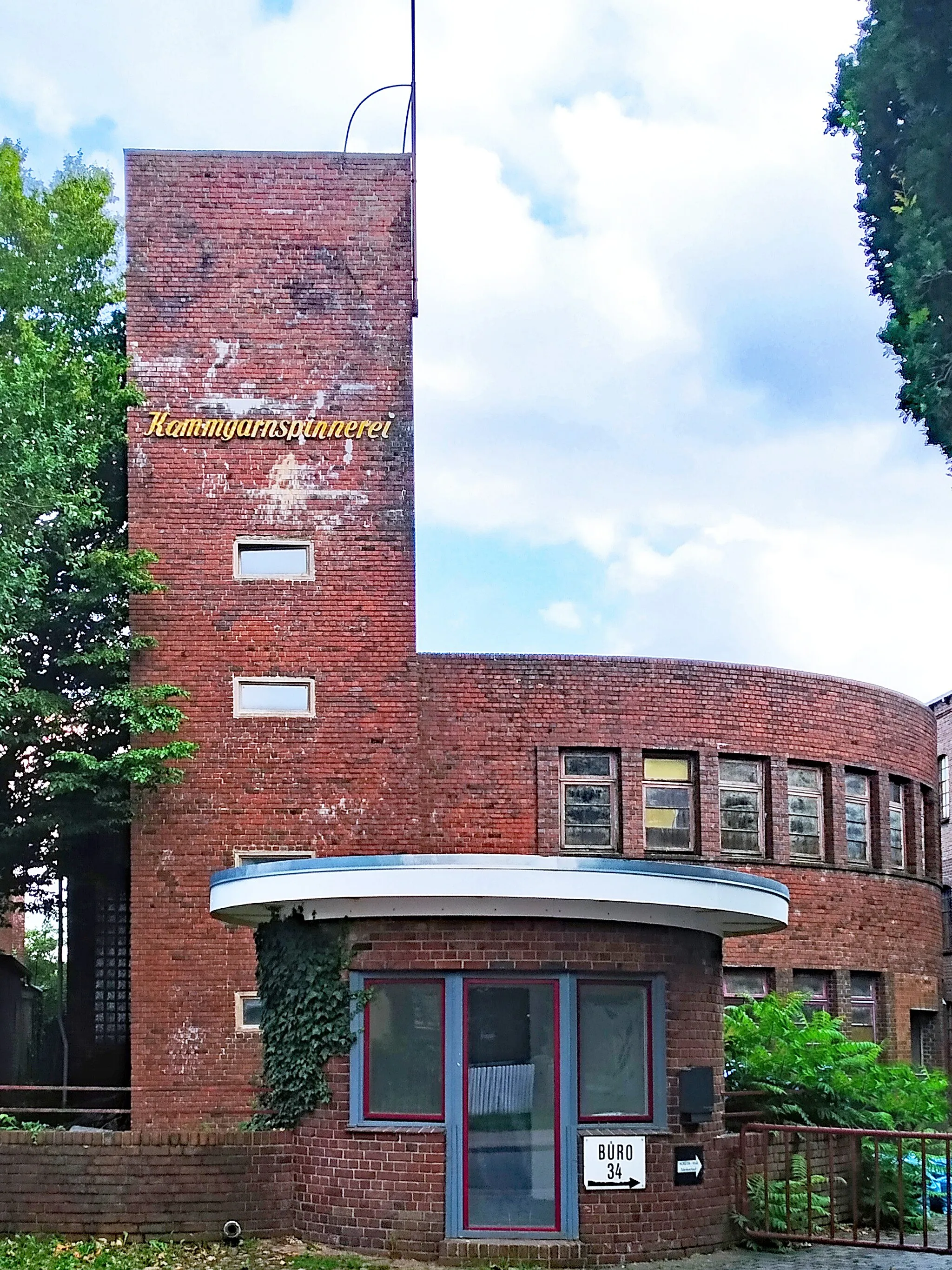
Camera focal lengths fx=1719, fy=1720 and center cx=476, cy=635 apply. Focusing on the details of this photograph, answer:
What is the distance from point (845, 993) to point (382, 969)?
16223 mm

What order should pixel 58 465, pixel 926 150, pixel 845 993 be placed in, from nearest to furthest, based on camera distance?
1. pixel 926 150
2. pixel 58 465
3. pixel 845 993

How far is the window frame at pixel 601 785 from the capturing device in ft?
87.5

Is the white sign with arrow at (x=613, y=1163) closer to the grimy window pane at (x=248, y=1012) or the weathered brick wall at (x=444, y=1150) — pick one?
the weathered brick wall at (x=444, y=1150)

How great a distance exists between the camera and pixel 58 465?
21578 millimetres

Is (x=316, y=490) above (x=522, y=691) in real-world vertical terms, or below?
above

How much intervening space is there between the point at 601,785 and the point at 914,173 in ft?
48.0

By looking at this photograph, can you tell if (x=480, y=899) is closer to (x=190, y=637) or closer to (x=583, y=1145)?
(x=583, y=1145)

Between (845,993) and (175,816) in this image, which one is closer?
(175,816)

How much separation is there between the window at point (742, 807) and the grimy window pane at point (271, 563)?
310 inches

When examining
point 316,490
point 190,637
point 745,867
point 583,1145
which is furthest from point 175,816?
point 583,1145

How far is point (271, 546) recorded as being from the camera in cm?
2467

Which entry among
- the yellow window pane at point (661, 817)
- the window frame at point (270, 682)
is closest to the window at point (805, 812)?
the yellow window pane at point (661, 817)

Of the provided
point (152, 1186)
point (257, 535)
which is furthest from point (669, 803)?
point (152, 1186)

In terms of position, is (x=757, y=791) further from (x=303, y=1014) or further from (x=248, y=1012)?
(x=303, y=1014)
